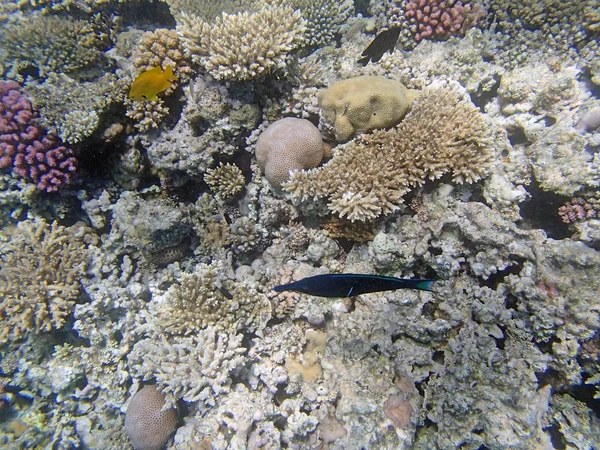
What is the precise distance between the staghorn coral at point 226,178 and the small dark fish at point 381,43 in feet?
7.64

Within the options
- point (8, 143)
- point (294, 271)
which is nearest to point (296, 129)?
point (294, 271)

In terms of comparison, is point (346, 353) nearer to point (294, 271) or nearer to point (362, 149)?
point (294, 271)

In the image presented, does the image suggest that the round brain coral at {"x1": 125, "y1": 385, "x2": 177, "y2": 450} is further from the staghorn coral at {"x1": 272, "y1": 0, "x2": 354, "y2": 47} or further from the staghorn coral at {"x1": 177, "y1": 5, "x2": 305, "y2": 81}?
the staghorn coral at {"x1": 272, "y1": 0, "x2": 354, "y2": 47}

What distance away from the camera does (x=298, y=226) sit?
4199 millimetres

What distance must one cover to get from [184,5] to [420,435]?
6.69 metres

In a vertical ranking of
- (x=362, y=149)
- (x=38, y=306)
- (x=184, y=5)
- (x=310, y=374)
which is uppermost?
(x=184, y=5)

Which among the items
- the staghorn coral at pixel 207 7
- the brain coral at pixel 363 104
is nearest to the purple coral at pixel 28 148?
the staghorn coral at pixel 207 7

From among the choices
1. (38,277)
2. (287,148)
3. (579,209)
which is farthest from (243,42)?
(579,209)

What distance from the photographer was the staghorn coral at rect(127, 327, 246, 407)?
145 inches

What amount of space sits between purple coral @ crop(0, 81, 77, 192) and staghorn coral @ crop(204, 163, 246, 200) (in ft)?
6.78

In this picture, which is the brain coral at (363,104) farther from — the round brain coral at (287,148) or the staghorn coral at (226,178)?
the staghorn coral at (226,178)

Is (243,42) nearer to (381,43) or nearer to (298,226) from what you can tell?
(381,43)

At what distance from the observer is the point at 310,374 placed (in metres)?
3.75

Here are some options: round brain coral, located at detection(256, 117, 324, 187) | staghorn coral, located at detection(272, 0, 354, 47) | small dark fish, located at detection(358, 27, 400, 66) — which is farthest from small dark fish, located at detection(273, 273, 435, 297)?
staghorn coral, located at detection(272, 0, 354, 47)
